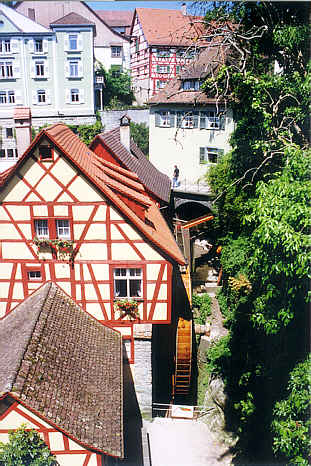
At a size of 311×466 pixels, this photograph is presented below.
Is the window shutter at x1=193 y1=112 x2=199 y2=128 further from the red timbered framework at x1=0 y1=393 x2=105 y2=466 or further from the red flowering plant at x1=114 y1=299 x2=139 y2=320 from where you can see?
the red timbered framework at x1=0 y1=393 x2=105 y2=466

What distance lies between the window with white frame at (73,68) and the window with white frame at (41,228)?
27916 mm

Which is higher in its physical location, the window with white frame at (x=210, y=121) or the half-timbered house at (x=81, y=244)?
the window with white frame at (x=210, y=121)

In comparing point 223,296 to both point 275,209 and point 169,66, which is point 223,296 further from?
point 169,66

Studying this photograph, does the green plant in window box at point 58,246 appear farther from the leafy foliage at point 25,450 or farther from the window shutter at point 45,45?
the window shutter at point 45,45

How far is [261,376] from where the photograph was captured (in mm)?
12938

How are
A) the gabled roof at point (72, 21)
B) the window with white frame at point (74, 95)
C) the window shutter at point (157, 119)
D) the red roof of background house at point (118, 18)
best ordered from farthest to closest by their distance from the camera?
the red roof of background house at point (118, 18)
the window with white frame at point (74, 95)
the gabled roof at point (72, 21)
the window shutter at point (157, 119)

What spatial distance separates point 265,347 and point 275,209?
21.3 ft

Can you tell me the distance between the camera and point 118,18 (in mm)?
59094

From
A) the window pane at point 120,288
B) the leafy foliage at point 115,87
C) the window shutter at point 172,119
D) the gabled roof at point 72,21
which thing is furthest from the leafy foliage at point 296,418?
the leafy foliage at point 115,87

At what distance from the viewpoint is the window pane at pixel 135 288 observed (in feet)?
44.6

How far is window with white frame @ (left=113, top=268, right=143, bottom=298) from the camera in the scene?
1340 centimetres

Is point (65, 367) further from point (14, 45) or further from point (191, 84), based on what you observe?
point (14, 45)

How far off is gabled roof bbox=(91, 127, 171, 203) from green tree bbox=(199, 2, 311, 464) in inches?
258

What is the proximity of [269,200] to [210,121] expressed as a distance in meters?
22.1
